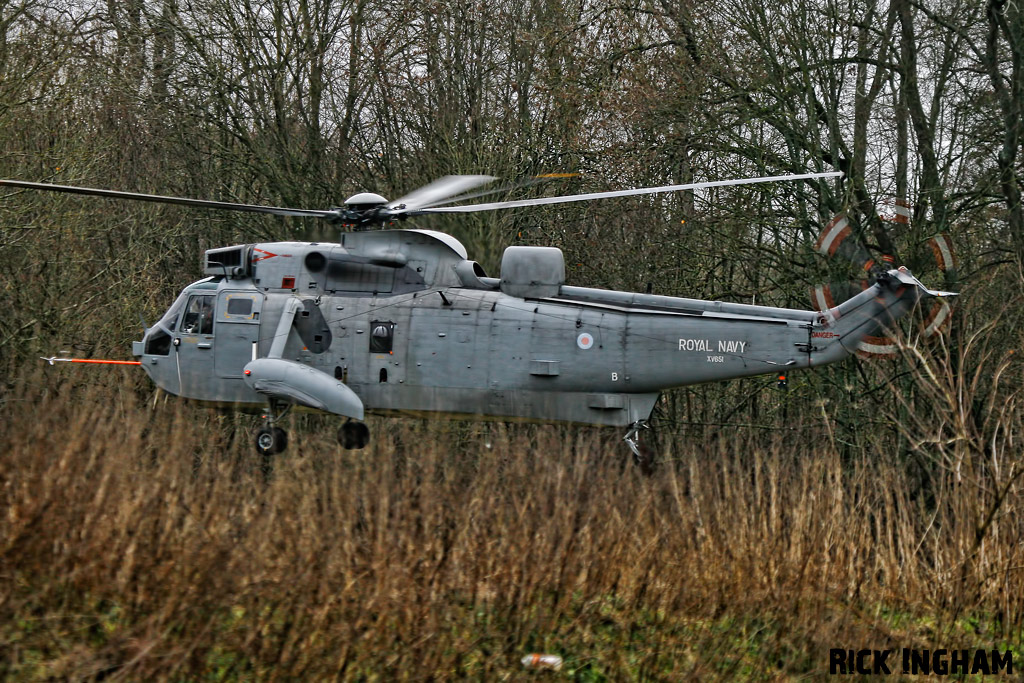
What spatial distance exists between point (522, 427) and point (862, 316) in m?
4.48

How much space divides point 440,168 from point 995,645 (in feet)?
42.5

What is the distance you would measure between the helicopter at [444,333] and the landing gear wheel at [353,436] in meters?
0.02

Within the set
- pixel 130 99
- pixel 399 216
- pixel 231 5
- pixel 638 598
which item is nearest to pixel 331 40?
pixel 231 5

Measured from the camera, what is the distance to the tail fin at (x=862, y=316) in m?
11.7

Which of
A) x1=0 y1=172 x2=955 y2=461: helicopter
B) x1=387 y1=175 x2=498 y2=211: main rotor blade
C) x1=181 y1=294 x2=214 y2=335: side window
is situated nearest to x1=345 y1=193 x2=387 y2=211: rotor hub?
x1=0 y1=172 x2=955 y2=461: helicopter

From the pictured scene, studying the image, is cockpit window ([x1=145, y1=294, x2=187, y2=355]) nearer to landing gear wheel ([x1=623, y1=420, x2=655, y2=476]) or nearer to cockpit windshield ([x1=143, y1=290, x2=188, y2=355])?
cockpit windshield ([x1=143, y1=290, x2=188, y2=355])

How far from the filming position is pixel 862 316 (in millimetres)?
11844

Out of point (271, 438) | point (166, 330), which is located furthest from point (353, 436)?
point (166, 330)

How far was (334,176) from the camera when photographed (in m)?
20.8

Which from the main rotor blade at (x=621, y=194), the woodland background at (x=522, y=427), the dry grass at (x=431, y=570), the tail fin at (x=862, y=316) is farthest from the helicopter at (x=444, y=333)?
the dry grass at (x=431, y=570)

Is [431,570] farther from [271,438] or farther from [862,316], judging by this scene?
[862,316]

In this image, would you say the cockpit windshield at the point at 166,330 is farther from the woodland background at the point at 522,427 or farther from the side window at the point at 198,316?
the woodland background at the point at 522,427

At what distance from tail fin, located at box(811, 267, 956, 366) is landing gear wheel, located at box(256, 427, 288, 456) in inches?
246

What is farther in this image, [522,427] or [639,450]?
[522,427]
